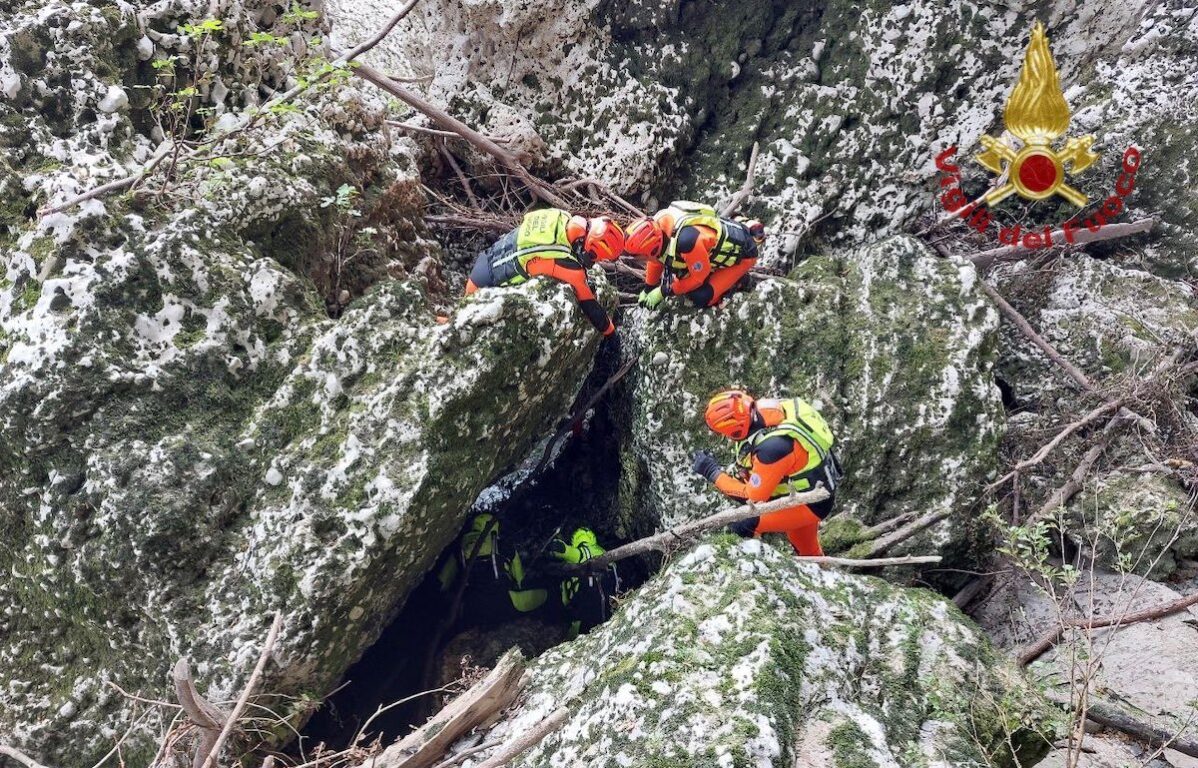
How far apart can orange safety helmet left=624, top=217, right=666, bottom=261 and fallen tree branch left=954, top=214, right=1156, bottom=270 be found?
265 cm

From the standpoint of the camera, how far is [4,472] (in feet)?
11.1

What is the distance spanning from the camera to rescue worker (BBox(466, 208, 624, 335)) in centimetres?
448

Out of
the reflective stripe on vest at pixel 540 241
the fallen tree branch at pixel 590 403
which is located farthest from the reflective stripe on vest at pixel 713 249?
the fallen tree branch at pixel 590 403

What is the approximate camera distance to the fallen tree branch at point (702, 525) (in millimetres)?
3748

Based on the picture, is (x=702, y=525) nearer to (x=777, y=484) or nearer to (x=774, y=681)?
(x=777, y=484)

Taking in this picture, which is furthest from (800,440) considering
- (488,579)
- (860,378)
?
(488,579)

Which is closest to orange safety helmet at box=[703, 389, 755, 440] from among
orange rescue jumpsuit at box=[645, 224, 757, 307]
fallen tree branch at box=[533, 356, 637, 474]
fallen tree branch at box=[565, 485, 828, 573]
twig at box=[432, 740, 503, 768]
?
fallen tree branch at box=[565, 485, 828, 573]

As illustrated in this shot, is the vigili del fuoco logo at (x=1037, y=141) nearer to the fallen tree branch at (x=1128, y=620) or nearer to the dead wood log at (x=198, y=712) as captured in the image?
the fallen tree branch at (x=1128, y=620)

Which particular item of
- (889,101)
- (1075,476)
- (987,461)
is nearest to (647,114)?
(889,101)

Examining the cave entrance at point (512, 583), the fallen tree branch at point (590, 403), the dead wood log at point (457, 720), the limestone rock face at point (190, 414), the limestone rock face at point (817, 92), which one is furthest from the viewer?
the limestone rock face at point (817, 92)

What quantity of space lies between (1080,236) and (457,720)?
234 inches

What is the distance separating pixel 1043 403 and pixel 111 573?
6.02 metres

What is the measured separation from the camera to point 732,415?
416 cm

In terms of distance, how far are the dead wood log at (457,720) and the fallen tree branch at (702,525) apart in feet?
4.48
